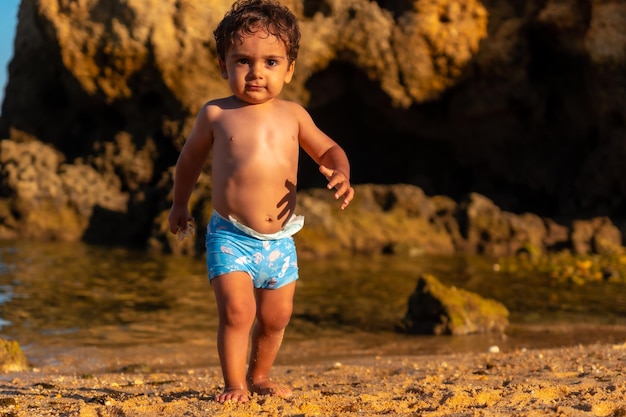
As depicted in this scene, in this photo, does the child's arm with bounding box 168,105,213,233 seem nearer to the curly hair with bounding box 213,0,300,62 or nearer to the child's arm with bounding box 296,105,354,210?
the curly hair with bounding box 213,0,300,62

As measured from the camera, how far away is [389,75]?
51.9 feet

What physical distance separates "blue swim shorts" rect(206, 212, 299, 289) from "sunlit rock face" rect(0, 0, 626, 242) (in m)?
11.4

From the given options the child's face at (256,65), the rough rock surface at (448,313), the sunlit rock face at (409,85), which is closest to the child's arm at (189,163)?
the child's face at (256,65)

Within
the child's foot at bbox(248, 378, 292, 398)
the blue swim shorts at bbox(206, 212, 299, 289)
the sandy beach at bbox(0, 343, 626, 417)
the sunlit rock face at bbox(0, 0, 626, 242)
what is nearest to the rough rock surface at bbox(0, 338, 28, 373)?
the sandy beach at bbox(0, 343, 626, 417)

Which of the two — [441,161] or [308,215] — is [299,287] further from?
[441,161]

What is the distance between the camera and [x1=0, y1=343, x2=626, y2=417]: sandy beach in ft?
10.6

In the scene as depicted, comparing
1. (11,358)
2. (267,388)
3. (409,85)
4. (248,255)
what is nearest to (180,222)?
(248,255)

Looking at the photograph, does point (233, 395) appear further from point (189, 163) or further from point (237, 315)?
point (189, 163)

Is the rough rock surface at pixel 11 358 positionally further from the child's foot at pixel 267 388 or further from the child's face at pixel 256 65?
the child's face at pixel 256 65

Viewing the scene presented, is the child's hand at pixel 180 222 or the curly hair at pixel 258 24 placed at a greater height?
the curly hair at pixel 258 24

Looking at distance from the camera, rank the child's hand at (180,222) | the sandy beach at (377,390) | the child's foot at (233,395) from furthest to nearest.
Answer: the child's hand at (180,222), the child's foot at (233,395), the sandy beach at (377,390)

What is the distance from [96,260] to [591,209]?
919 cm

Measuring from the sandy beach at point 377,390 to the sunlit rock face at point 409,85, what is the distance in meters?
10.3

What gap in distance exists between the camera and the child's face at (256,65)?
3.66 meters
